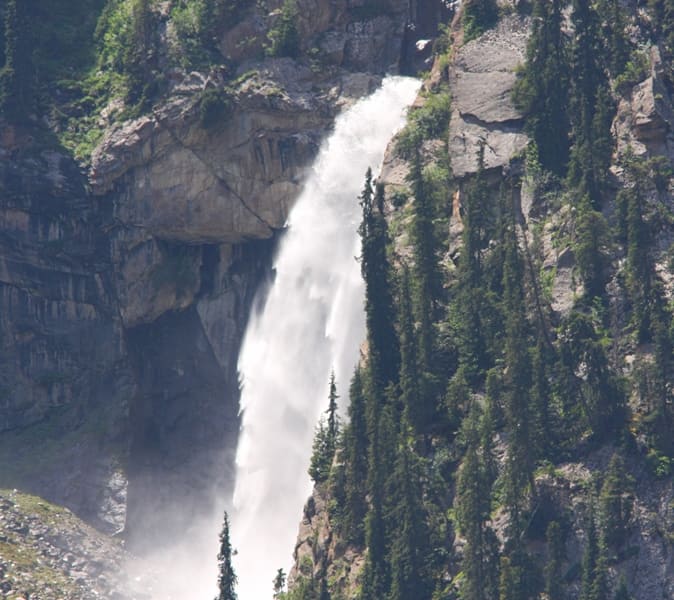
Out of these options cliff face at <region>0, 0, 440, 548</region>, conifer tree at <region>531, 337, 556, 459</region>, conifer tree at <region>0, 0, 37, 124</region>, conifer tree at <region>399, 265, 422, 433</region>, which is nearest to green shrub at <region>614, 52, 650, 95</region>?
conifer tree at <region>399, 265, 422, 433</region>

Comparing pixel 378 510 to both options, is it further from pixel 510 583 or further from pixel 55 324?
pixel 55 324

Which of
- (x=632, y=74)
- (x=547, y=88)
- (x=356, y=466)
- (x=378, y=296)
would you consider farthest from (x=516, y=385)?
(x=632, y=74)

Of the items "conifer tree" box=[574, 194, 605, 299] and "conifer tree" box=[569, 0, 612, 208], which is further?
"conifer tree" box=[569, 0, 612, 208]

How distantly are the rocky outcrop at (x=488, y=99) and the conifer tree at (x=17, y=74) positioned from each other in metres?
30.0

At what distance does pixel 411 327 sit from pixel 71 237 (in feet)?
102

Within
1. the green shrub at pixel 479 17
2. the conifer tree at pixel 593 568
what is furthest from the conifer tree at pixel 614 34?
the conifer tree at pixel 593 568

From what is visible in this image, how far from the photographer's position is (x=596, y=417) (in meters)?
143

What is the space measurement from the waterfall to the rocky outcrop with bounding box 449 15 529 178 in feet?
32.7

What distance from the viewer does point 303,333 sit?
174 m

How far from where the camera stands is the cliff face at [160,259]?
573 ft

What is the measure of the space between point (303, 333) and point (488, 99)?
67.2 feet

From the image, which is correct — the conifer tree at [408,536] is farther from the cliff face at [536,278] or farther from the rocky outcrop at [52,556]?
the rocky outcrop at [52,556]

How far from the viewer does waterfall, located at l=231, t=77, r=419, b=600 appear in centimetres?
16938

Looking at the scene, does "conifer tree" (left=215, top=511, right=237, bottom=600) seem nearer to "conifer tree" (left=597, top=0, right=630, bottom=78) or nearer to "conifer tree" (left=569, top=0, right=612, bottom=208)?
"conifer tree" (left=569, top=0, right=612, bottom=208)
